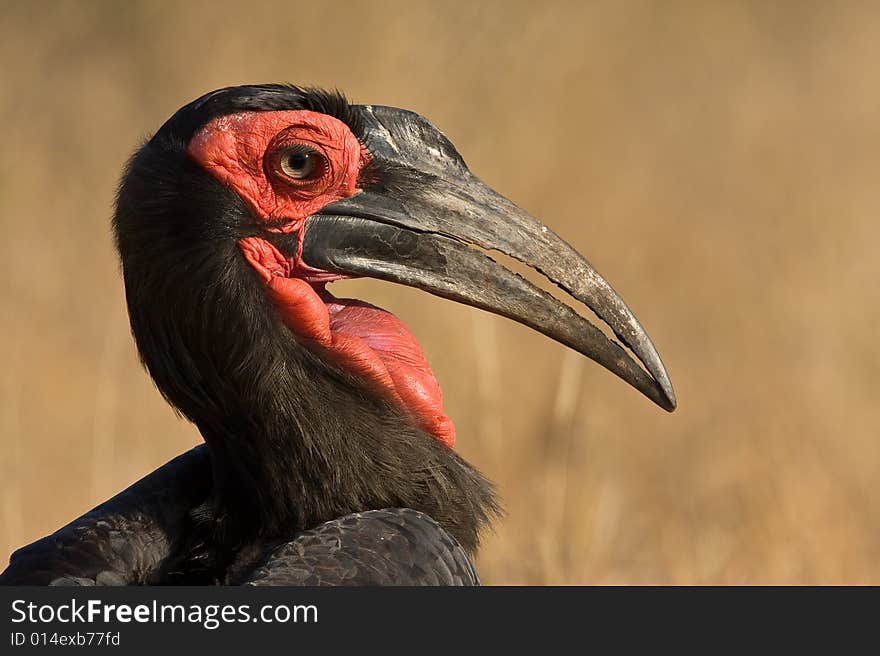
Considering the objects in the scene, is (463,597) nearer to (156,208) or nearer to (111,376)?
(156,208)

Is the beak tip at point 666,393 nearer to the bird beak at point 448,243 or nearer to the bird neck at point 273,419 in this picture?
the bird beak at point 448,243

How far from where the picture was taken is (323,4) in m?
7.84

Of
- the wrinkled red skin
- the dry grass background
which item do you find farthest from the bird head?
the dry grass background

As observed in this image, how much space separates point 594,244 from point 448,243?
4.44m

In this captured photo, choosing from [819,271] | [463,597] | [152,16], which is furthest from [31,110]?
[463,597]

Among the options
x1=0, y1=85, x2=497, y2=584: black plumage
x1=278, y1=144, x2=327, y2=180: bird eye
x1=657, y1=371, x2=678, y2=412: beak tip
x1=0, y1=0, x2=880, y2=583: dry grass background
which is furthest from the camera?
x1=0, y1=0, x2=880, y2=583: dry grass background

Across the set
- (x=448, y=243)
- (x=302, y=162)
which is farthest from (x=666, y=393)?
(x=302, y=162)

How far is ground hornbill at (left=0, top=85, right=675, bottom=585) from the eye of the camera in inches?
117

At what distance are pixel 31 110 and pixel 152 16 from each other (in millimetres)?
863

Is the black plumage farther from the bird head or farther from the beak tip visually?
the beak tip

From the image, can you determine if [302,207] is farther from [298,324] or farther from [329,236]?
[298,324]

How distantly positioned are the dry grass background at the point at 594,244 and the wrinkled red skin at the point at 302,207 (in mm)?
2479

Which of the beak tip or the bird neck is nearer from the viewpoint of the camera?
the bird neck

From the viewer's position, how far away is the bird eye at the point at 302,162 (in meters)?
3.07
